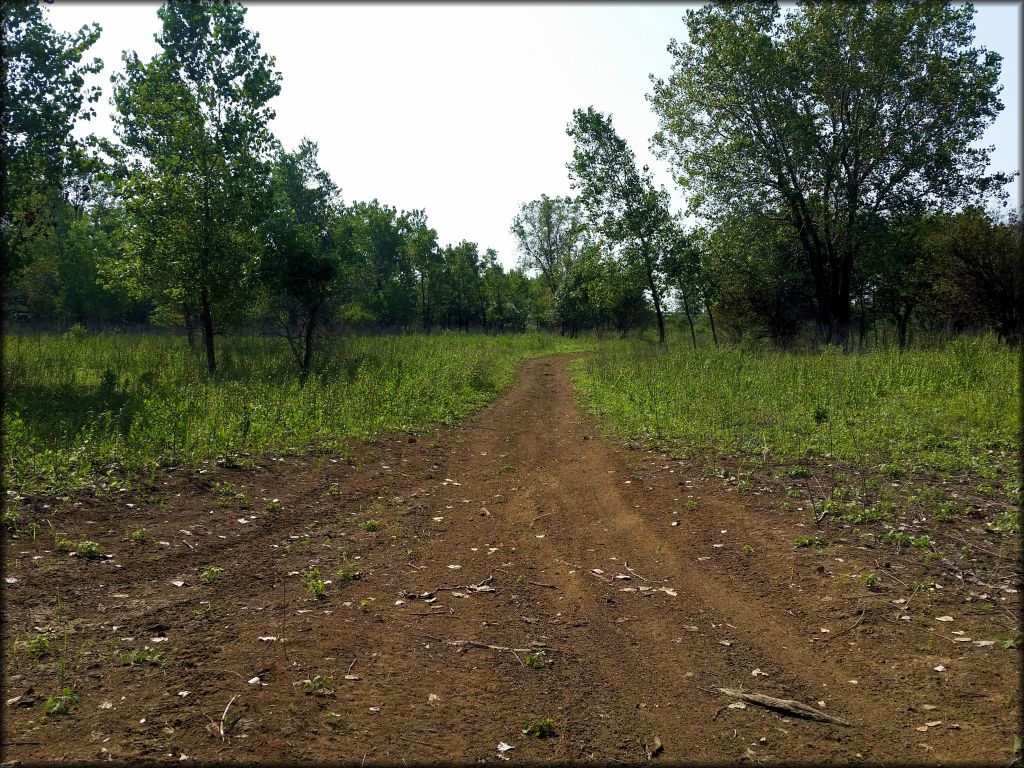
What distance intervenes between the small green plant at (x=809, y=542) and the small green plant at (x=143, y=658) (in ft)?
17.2

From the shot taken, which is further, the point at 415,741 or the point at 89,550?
the point at 89,550

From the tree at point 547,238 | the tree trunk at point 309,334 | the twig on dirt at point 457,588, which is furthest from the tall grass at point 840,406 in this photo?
the tree at point 547,238

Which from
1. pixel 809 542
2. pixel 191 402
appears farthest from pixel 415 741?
pixel 191 402

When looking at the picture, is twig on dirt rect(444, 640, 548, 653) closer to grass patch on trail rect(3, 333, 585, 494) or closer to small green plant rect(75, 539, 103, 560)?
small green plant rect(75, 539, 103, 560)

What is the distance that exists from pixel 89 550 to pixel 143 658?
6.54 ft

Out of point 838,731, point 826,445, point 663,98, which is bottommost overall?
point 838,731

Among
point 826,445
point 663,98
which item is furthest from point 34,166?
point 663,98

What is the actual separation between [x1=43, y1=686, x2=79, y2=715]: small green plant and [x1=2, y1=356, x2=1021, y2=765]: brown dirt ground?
5cm

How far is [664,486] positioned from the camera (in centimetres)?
793

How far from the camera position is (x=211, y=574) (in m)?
5.18

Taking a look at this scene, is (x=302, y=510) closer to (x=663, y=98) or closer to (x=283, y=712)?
(x=283, y=712)

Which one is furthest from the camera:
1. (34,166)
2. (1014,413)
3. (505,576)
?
(34,166)

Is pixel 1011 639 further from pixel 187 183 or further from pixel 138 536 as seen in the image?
pixel 187 183

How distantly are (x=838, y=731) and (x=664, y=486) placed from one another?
4584mm
